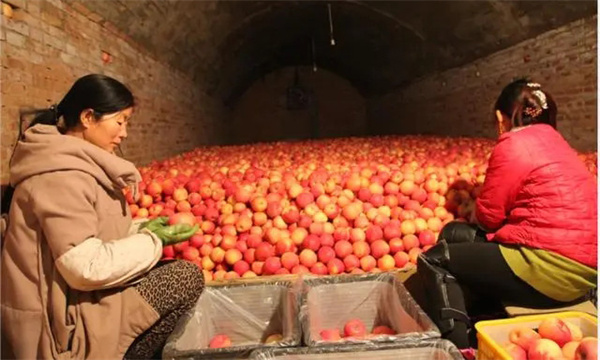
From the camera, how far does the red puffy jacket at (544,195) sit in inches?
90.4

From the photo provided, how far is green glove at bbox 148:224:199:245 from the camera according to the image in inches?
102

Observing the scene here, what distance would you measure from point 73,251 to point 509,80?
314 inches

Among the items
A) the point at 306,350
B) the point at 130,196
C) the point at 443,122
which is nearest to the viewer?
the point at 306,350

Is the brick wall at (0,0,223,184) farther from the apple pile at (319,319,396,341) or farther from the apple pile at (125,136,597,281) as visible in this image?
the apple pile at (319,319,396,341)

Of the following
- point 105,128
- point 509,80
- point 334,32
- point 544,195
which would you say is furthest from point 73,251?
point 334,32

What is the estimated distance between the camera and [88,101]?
2100 mm

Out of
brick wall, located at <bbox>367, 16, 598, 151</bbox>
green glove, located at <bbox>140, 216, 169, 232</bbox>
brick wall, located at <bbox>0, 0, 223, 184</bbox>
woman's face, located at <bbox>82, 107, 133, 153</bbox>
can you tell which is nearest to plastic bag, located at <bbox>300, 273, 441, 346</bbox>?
green glove, located at <bbox>140, 216, 169, 232</bbox>

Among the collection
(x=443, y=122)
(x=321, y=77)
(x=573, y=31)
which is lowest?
(x=443, y=122)

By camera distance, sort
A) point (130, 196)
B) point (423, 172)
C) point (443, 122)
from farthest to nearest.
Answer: point (443, 122), point (423, 172), point (130, 196)

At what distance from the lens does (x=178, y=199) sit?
3715 millimetres

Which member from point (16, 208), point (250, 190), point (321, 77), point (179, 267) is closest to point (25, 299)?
point (16, 208)

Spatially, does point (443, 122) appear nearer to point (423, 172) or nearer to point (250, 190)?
point (423, 172)

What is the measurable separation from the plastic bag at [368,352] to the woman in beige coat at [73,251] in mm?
691

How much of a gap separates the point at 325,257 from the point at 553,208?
1387 mm
